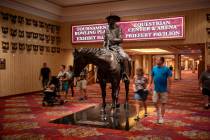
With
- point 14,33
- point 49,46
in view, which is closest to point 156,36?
point 49,46

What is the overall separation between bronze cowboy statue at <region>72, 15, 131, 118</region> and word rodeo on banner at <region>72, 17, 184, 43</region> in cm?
524

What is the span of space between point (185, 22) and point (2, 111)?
28.3 feet

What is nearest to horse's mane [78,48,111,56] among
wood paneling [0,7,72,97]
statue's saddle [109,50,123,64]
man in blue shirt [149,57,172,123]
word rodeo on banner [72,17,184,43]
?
statue's saddle [109,50,123,64]

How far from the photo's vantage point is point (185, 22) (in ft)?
37.9

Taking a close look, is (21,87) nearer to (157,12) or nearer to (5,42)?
(5,42)

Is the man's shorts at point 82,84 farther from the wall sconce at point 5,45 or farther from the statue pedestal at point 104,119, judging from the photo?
the wall sconce at point 5,45

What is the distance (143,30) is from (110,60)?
21.1 ft

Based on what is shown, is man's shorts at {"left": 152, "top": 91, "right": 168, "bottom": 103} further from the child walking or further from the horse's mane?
the horse's mane

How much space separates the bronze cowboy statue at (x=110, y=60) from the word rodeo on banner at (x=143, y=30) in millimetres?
5238

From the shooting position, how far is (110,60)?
6.14m

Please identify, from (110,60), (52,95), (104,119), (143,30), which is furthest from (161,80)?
(143,30)

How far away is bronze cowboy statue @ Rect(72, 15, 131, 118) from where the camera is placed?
19.7 feet

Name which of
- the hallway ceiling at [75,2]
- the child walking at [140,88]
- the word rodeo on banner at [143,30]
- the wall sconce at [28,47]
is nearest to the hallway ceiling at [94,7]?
the hallway ceiling at [75,2]

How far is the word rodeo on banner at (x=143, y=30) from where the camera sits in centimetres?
1154
